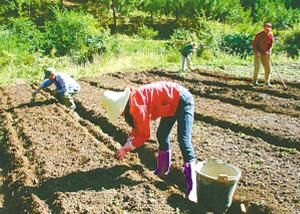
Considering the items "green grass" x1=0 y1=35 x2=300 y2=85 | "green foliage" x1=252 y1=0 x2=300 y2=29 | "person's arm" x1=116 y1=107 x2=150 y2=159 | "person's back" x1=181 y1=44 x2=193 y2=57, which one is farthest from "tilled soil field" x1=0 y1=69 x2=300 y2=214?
"green foliage" x1=252 y1=0 x2=300 y2=29

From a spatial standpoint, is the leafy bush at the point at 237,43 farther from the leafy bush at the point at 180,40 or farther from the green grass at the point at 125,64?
the green grass at the point at 125,64

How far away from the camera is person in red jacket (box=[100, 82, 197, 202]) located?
504cm

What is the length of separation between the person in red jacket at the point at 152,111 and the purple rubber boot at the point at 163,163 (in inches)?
22.4

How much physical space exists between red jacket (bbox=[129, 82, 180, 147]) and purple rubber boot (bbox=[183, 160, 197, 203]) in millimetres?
598

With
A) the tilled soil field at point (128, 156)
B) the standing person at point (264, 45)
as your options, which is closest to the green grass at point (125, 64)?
the standing person at point (264, 45)

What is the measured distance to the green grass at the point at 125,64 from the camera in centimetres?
1452

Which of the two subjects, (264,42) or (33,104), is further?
(264,42)

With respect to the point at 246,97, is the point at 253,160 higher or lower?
higher

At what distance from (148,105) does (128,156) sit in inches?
72.7

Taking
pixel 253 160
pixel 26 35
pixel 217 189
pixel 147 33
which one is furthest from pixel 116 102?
pixel 147 33

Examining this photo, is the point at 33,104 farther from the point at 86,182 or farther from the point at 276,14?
the point at 276,14

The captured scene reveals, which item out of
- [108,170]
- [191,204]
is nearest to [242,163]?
[191,204]

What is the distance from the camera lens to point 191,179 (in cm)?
529

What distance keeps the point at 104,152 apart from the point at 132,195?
1.70m
